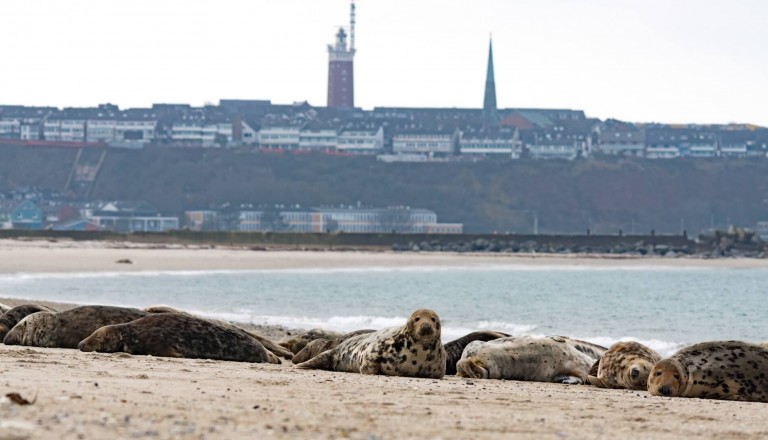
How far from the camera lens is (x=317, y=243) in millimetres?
85875

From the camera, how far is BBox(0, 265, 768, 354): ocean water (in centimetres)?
2786

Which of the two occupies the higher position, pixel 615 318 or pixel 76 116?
pixel 76 116

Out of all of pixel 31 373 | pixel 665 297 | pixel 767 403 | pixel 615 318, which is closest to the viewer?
pixel 31 373

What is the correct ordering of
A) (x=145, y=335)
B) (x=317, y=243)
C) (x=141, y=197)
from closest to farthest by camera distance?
(x=145, y=335)
(x=317, y=243)
(x=141, y=197)

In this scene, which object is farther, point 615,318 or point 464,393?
point 615,318

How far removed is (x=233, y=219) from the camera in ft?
481

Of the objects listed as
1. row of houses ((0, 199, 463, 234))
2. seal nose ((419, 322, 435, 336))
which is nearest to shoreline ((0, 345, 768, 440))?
seal nose ((419, 322, 435, 336))

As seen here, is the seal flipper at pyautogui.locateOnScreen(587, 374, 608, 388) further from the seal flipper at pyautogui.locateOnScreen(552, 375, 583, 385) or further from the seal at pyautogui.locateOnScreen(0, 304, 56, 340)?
the seal at pyautogui.locateOnScreen(0, 304, 56, 340)

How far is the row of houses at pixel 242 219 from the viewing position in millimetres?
145125

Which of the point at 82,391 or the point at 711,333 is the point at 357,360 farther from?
the point at 711,333

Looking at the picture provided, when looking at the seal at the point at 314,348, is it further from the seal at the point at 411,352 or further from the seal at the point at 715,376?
the seal at the point at 715,376

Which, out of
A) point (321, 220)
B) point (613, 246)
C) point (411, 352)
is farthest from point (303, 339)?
point (321, 220)

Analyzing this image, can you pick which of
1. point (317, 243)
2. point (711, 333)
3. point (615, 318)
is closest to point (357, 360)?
point (711, 333)

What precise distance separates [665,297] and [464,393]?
3358 centimetres
